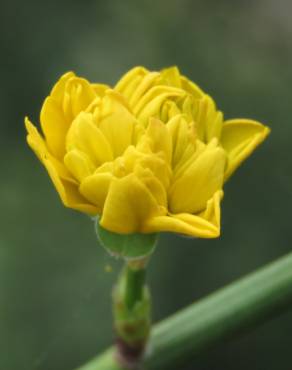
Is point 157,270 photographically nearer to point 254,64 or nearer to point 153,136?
point 254,64

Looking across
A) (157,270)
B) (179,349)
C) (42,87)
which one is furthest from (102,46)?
(179,349)

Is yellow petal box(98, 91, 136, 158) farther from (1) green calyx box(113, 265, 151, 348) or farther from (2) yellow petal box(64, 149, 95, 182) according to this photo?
(1) green calyx box(113, 265, 151, 348)

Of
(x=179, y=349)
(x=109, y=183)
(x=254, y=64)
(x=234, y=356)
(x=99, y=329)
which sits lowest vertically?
(x=234, y=356)

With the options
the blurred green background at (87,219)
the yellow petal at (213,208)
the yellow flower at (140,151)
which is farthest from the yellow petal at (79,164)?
the blurred green background at (87,219)

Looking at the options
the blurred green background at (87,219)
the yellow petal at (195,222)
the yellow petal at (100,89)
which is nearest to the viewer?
the yellow petal at (195,222)

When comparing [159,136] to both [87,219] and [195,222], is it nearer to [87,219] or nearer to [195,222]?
[195,222]

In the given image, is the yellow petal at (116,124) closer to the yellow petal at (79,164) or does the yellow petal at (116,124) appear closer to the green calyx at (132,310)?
the yellow petal at (79,164)

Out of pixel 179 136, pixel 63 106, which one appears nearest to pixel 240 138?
pixel 179 136
